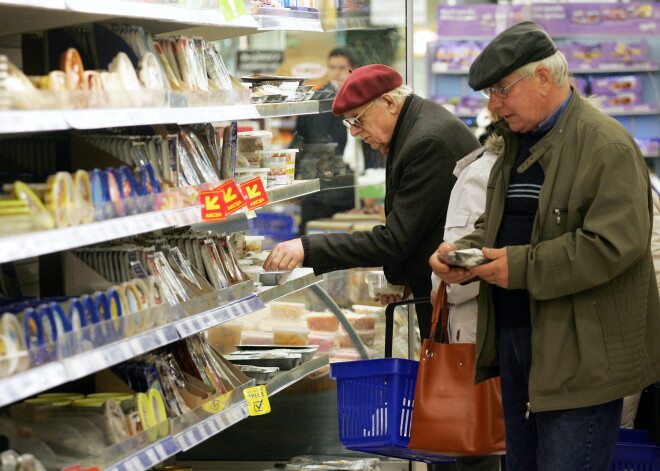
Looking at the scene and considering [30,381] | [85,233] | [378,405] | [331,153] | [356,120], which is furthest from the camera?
[331,153]

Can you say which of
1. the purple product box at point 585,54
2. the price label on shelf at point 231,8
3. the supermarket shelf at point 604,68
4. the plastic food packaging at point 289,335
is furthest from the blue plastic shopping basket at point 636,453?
the purple product box at point 585,54

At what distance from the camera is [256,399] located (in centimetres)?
340

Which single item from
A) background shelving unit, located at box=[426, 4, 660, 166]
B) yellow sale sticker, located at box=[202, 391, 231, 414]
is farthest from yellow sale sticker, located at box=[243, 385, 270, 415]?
background shelving unit, located at box=[426, 4, 660, 166]

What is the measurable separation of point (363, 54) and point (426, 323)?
1750 millimetres

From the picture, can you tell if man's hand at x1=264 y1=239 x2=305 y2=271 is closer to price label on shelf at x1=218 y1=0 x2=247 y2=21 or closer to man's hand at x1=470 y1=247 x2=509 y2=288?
price label on shelf at x1=218 y1=0 x2=247 y2=21

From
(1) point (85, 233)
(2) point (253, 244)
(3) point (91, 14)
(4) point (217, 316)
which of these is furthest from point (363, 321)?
(1) point (85, 233)

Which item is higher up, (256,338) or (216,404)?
(216,404)

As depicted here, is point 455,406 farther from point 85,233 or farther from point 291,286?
point 85,233

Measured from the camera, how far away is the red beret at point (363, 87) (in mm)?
3773

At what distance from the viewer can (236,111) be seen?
3193 mm

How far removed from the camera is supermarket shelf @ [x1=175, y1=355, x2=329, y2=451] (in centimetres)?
290

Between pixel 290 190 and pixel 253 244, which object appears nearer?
pixel 290 190

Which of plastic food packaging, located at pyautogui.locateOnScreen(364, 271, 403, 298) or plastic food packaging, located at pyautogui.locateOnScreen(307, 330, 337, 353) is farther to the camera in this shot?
A: plastic food packaging, located at pyautogui.locateOnScreen(307, 330, 337, 353)

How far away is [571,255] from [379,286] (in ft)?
6.84
